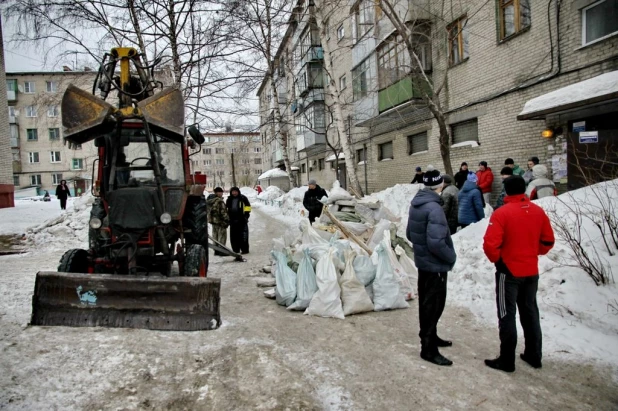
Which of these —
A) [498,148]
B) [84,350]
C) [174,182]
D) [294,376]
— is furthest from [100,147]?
[498,148]

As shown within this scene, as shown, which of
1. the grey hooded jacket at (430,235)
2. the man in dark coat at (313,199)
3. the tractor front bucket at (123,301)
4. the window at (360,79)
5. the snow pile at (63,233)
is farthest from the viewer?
the window at (360,79)

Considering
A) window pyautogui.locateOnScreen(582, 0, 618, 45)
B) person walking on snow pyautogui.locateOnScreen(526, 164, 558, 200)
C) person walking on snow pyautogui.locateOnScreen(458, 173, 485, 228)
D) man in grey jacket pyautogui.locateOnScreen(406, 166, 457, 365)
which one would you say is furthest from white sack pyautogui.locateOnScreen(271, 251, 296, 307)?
window pyautogui.locateOnScreen(582, 0, 618, 45)

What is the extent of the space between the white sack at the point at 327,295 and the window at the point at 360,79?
14185 millimetres

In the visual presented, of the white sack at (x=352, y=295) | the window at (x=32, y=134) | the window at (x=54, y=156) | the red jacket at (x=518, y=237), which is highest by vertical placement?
the window at (x=32, y=134)

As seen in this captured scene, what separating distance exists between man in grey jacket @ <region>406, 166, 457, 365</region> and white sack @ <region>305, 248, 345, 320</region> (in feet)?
4.19

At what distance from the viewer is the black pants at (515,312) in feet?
11.1

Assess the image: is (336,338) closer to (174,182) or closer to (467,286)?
(467,286)

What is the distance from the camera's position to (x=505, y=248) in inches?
135

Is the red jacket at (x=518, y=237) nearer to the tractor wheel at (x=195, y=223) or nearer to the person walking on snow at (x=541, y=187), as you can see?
the person walking on snow at (x=541, y=187)

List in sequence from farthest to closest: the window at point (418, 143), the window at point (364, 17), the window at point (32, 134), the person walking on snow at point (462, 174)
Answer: the window at point (32, 134), the window at point (364, 17), the window at point (418, 143), the person walking on snow at point (462, 174)

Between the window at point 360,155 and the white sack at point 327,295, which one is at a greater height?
the window at point 360,155

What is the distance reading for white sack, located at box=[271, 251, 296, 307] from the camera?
516 centimetres

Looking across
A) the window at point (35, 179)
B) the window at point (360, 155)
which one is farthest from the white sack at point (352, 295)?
the window at point (35, 179)

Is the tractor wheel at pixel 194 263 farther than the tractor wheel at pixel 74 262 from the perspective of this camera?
Yes
